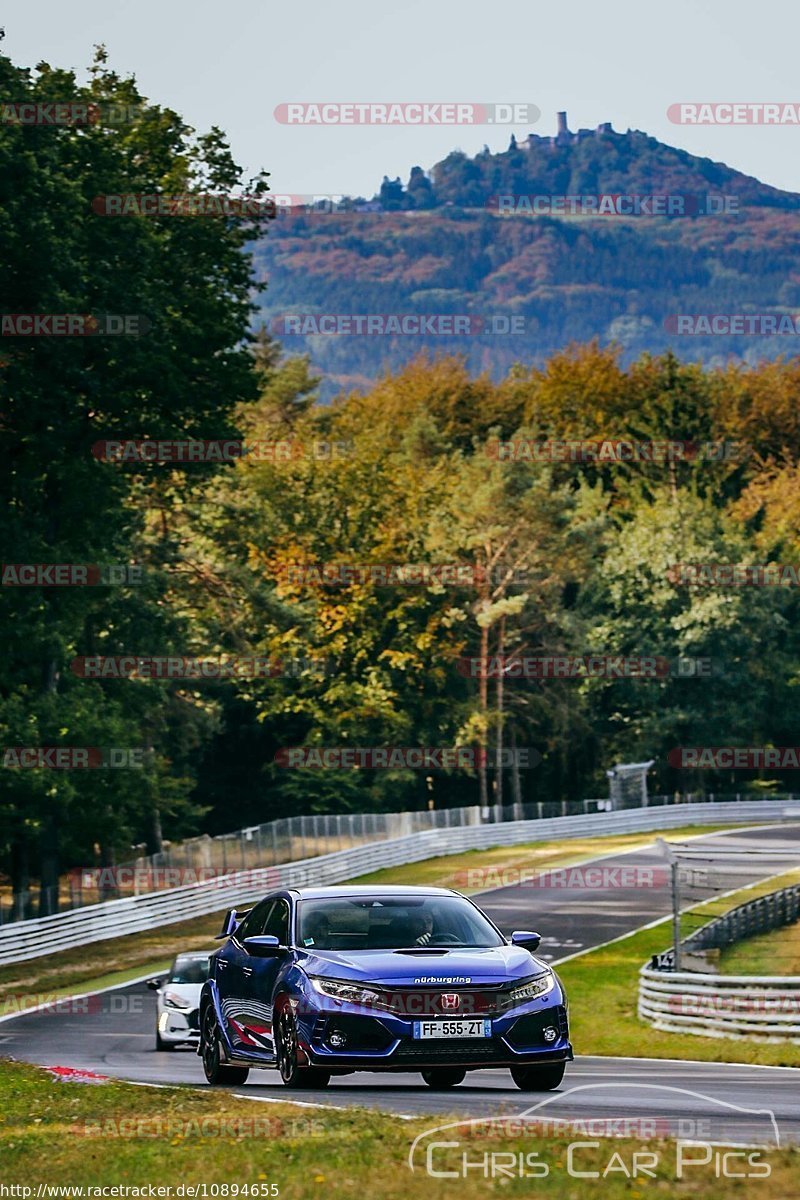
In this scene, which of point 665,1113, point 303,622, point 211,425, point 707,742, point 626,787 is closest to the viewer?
point 665,1113

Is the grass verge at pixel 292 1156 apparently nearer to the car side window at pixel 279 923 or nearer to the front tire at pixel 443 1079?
the car side window at pixel 279 923

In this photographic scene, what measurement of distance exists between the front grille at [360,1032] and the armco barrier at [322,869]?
103 ft

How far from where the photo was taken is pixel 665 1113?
14.7 meters

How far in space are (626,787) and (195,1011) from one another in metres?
64.6

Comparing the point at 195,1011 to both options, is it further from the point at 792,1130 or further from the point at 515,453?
the point at 515,453

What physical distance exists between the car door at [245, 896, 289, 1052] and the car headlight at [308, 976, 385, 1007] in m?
0.85

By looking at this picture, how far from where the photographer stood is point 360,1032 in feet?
44.2

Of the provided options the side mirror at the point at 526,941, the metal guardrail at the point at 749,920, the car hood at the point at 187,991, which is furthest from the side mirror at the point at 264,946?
the metal guardrail at the point at 749,920

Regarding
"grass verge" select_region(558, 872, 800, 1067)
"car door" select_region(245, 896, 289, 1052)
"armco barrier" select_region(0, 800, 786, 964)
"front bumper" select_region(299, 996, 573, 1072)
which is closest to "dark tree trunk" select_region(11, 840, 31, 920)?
"armco barrier" select_region(0, 800, 786, 964)

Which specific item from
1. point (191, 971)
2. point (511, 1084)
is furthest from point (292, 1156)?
point (191, 971)

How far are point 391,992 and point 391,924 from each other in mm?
1054

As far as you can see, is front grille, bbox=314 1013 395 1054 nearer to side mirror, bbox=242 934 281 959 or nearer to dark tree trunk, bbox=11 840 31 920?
side mirror, bbox=242 934 281 959

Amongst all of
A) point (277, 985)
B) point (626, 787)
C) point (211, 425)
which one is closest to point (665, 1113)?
point (277, 985)

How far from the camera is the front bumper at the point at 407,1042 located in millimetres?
13445
